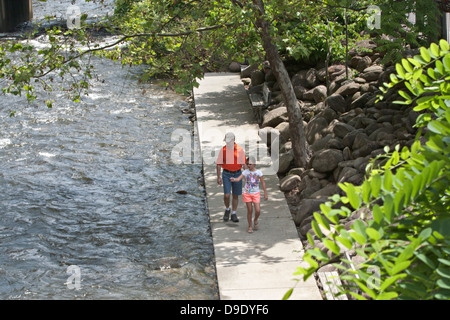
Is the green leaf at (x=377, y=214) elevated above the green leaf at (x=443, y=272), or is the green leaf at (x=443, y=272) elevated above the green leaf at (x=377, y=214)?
the green leaf at (x=377, y=214)

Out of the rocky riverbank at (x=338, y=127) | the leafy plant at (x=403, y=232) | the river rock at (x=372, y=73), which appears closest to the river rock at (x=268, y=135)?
the rocky riverbank at (x=338, y=127)

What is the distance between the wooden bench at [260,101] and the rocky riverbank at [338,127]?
0.86 ft

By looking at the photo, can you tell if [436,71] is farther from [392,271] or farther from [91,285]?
[91,285]

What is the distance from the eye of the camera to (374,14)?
13.0 meters

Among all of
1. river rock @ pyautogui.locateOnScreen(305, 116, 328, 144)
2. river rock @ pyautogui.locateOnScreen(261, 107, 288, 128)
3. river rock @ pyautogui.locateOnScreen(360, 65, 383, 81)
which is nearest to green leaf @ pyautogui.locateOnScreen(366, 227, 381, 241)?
river rock @ pyautogui.locateOnScreen(305, 116, 328, 144)

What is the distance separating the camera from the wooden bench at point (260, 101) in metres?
16.9

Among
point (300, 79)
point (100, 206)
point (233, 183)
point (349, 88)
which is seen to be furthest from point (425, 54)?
point (300, 79)

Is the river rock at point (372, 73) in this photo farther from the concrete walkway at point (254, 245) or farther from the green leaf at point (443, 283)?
the green leaf at point (443, 283)

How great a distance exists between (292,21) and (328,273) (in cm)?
1146

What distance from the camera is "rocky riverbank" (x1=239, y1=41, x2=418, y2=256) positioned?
11.3 meters

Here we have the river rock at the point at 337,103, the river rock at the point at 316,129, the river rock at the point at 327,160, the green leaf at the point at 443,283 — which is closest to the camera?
the green leaf at the point at 443,283

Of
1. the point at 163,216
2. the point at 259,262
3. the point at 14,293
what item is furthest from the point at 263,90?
the point at 14,293

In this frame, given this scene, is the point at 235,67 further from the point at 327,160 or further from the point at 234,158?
the point at 234,158

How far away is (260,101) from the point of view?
1714cm
